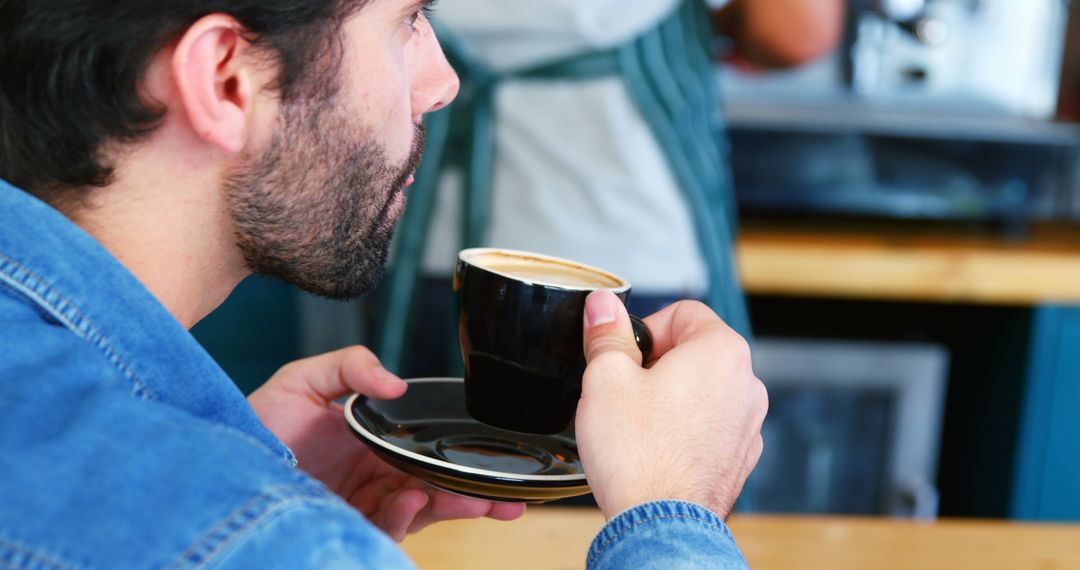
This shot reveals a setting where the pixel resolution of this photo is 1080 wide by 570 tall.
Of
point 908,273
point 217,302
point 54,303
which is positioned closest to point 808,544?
point 217,302

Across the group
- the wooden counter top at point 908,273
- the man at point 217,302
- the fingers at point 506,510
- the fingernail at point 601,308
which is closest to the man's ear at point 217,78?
the man at point 217,302

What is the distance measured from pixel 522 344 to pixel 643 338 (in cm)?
7

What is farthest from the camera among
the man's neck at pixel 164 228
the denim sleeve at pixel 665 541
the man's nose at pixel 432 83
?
the man's nose at pixel 432 83

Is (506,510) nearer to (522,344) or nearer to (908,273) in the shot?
(522,344)

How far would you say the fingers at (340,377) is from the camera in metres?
0.80

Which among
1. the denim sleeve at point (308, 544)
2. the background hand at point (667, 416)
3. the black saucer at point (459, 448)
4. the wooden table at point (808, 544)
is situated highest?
the denim sleeve at point (308, 544)

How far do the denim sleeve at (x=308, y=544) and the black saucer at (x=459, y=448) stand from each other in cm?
22

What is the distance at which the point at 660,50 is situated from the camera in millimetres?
1290

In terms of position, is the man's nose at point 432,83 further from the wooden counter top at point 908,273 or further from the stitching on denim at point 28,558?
the wooden counter top at point 908,273

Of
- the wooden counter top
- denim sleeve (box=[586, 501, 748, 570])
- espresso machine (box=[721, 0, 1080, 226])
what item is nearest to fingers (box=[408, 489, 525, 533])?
denim sleeve (box=[586, 501, 748, 570])

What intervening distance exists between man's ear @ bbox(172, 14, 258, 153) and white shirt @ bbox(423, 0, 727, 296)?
2.26 ft

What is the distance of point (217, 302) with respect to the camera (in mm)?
723

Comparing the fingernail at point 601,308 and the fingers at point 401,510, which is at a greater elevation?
the fingernail at point 601,308

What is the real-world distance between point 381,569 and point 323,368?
43 centimetres
